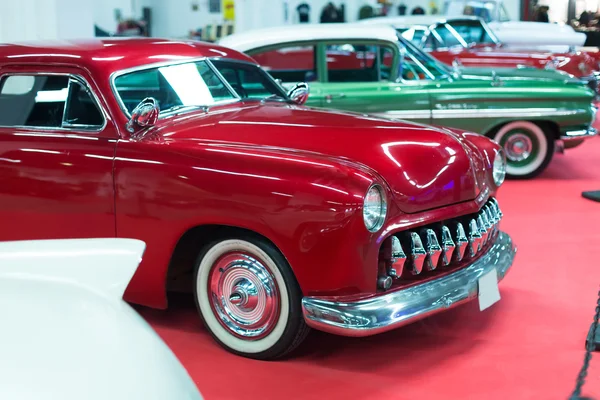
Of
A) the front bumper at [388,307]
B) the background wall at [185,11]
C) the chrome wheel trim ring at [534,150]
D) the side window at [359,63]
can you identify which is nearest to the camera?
the front bumper at [388,307]

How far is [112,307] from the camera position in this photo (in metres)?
1.75

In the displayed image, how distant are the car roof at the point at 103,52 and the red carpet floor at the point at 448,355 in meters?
1.32

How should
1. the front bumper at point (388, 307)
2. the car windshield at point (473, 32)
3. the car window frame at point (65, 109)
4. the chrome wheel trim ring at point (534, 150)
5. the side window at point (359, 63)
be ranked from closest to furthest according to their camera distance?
the front bumper at point (388, 307) < the car window frame at point (65, 109) < the side window at point (359, 63) < the chrome wheel trim ring at point (534, 150) < the car windshield at point (473, 32)

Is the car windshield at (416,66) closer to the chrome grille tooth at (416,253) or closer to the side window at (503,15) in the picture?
the chrome grille tooth at (416,253)

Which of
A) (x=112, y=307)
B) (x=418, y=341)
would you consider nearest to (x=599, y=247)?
(x=418, y=341)

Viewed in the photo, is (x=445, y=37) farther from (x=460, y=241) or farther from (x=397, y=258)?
(x=397, y=258)

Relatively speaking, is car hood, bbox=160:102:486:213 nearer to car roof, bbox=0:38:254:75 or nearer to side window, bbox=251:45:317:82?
car roof, bbox=0:38:254:75

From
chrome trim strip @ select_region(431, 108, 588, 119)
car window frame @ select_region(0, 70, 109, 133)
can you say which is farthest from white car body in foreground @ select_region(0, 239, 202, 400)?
chrome trim strip @ select_region(431, 108, 588, 119)

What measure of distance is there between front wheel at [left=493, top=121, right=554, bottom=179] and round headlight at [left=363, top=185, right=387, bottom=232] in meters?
4.46

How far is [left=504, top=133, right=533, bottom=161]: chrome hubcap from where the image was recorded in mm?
7551

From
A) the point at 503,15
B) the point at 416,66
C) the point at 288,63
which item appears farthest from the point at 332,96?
the point at 503,15

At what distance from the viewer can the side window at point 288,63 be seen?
7691 millimetres

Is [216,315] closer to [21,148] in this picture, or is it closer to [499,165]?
[21,148]

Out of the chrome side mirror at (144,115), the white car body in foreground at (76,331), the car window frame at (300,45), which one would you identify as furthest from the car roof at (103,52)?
the car window frame at (300,45)
